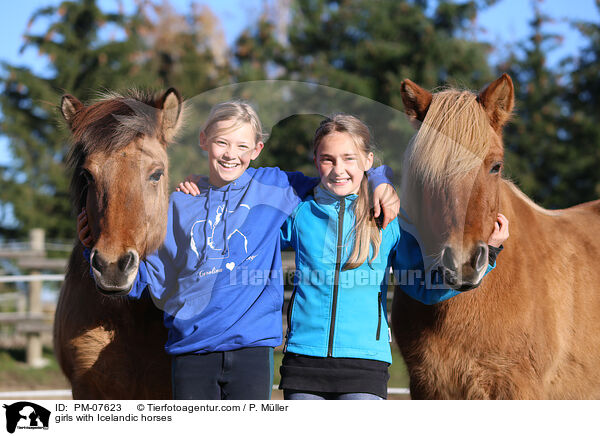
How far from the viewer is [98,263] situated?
7.43ft

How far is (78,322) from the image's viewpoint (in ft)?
9.35

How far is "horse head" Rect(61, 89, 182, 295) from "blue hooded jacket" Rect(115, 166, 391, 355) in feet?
0.38

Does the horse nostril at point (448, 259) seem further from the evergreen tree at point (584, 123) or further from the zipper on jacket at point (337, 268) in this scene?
the evergreen tree at point (584, 123)

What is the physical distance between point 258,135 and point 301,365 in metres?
1.07

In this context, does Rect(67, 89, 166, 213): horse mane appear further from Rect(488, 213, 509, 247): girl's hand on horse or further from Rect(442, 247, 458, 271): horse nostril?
Rect(488, 213, 509, 247): girl's hand on horse

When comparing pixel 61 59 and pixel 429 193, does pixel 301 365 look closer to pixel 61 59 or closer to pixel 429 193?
pixel 429 193

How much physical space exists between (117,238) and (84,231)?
28cm

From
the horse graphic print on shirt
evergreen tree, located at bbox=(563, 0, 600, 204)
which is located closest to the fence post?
the horse graphic print on shirt

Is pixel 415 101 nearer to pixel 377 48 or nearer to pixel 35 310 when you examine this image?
pixel 35 310

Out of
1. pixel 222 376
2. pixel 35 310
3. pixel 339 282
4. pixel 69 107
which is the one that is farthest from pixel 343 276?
pixel 35 310

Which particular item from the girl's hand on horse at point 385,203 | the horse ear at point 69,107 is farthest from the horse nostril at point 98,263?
the girl's hand on horse at point 385,203
